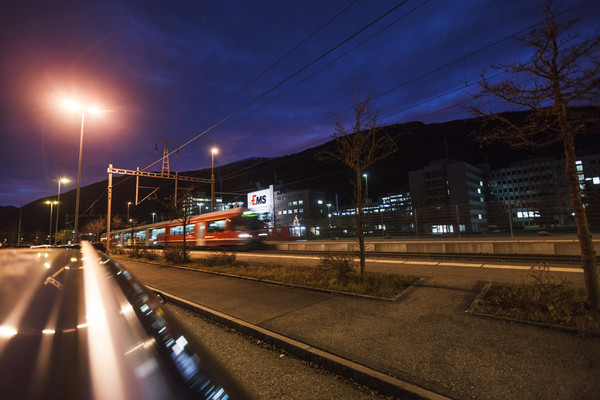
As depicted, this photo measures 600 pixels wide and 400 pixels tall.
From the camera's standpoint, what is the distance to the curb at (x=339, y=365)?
2.78 meters

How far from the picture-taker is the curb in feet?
9.12

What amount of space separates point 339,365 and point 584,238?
455cm

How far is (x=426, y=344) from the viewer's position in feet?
12.4

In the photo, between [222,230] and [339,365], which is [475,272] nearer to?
[339,365]

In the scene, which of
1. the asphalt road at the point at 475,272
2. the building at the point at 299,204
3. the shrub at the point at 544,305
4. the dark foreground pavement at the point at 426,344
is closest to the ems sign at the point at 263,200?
the building at the point at 299,204

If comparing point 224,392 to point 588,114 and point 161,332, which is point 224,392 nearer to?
point 161,332

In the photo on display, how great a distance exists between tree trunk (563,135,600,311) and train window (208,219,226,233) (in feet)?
68.9

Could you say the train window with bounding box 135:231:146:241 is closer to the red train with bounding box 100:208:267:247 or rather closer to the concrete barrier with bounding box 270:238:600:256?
the red train with bounding box 100:208:267:247

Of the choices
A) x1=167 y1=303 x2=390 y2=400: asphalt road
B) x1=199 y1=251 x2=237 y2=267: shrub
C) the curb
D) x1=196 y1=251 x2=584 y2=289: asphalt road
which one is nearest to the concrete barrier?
x1=196 y1=251 x2=584 y2=289: asphalt road

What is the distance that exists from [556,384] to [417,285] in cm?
442

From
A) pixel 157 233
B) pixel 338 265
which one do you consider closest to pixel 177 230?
pixel 157 233

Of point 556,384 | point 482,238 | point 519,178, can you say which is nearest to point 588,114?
point 556,384

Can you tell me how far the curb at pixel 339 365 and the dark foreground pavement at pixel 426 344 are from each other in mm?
10

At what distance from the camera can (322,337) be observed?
4.15m
